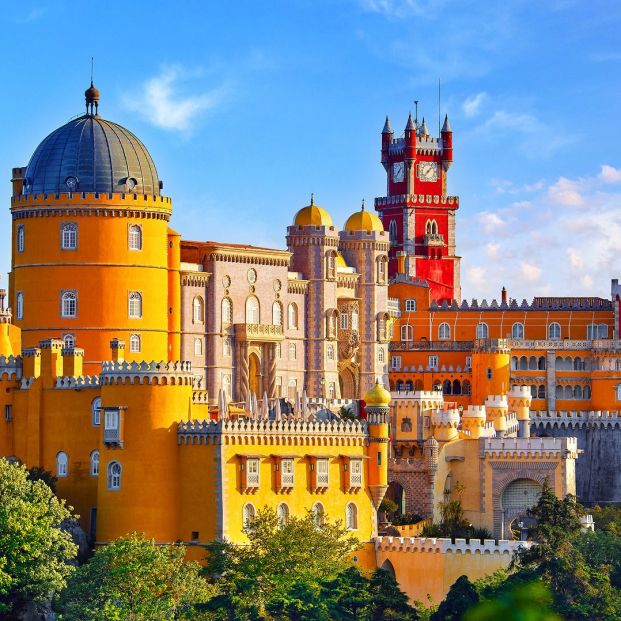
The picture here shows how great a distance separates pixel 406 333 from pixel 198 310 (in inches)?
1216

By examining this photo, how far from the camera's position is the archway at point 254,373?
11000cm

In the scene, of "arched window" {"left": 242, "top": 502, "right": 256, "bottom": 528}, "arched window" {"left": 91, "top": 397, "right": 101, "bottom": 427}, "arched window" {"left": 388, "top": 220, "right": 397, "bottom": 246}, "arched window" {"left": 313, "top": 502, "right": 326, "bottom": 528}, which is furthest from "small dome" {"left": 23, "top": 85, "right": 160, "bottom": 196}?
"arched window" {"left": 388, "top": 220, "right": 397, "bottom": 246}

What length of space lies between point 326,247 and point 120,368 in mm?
35626

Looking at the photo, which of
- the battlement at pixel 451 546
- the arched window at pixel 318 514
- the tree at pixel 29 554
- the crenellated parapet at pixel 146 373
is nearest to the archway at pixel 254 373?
the arched window at pixel 318 514

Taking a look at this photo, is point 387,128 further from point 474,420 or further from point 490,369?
point 474,420

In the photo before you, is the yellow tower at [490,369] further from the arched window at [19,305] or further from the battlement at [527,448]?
the arched window at [19,305]

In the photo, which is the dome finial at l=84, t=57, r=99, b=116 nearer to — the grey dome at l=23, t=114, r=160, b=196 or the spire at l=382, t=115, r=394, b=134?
the grey dome at l=23, t=114, r=160, b=196

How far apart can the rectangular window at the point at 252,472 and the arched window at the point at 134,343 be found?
15.3 metres

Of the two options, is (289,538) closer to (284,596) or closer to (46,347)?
(284,596)

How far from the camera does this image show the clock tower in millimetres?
152500

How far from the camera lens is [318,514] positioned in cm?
8531

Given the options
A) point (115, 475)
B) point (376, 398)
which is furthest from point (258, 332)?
point (115, 475)

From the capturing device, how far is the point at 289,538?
79188 millimetres

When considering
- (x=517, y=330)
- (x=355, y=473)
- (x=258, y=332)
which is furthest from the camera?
(x=517, y=330)
